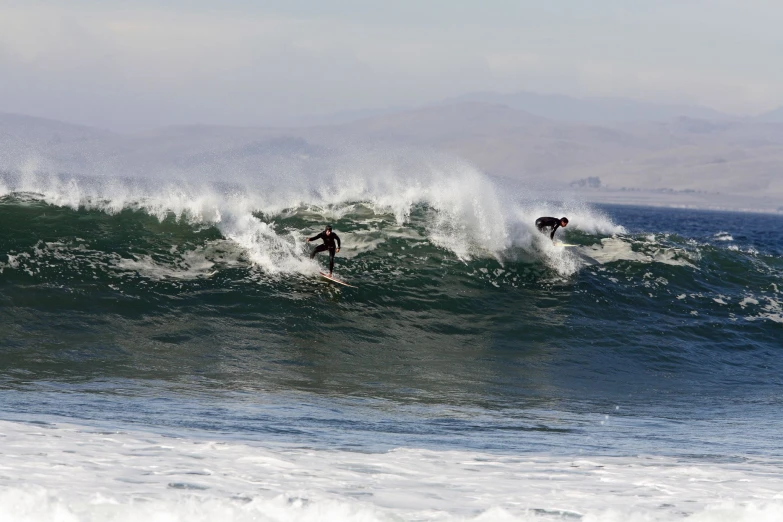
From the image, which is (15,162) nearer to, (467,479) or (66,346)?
(66,346)

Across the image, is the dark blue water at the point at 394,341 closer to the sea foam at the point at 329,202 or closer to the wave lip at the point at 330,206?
the wave lip at the point at 330,206

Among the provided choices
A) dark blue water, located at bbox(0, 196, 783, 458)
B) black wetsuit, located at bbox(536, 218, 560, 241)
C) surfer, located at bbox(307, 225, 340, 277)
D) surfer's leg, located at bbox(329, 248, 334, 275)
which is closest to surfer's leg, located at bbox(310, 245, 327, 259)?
surfer, located at bbox(307, 225, 340, 277)

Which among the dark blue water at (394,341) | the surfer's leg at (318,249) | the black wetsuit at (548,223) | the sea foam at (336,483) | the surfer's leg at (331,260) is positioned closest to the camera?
the sea foam at (336,483)

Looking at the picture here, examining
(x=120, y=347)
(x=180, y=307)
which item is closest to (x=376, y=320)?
(x=180, y=307)

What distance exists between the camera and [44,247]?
63.2ft

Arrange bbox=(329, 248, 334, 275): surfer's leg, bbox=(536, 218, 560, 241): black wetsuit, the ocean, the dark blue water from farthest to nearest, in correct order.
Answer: bbox=(536, 218, 560, 241): black wetsuit → bbox=(329, 248, 334, 275): surfer's leg → the dark blue water → the ocean

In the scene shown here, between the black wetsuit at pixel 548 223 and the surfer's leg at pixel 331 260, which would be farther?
the black wetsuit at pixel 548 223

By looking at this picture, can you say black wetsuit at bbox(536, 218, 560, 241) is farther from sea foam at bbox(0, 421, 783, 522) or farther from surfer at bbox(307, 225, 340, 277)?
sea foam at bbox(0, 421, 783, 522)

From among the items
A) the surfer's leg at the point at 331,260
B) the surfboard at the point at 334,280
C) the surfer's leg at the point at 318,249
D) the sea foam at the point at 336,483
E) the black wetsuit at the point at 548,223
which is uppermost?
the black wetsuit at the point at 548,223

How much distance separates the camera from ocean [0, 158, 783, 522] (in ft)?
26.4

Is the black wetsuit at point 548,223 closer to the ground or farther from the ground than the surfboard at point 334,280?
farther from the ground

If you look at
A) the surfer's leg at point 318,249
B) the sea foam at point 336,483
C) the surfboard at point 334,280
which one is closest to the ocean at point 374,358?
the sea foam at point 336,483

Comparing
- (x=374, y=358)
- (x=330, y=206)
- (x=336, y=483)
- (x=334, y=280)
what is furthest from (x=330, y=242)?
(x=336, y=483)

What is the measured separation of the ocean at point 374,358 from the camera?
26.4 feet
